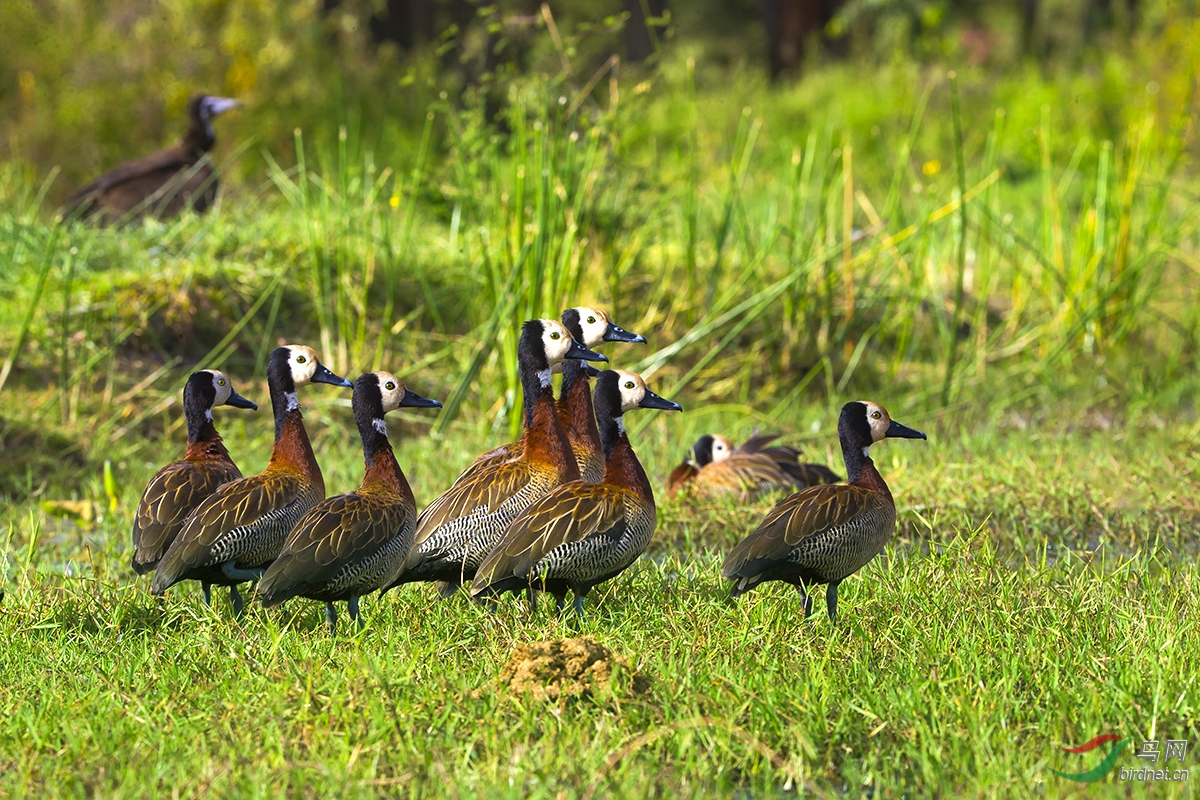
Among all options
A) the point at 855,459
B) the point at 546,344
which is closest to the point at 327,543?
the point at 546,344

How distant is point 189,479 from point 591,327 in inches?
65.9

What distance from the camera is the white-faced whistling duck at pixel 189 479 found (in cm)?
464

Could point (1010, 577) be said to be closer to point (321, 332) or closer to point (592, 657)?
point (592, 657)

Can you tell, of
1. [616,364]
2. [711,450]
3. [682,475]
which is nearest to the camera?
[682,475]

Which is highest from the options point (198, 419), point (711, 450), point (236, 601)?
point (198, 419)

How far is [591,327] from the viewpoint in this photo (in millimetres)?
5629

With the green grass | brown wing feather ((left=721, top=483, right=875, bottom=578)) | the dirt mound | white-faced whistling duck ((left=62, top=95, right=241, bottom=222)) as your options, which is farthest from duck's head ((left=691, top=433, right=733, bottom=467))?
white-faced whistling duck ((left=62, top=95, right=241, bottom=222))

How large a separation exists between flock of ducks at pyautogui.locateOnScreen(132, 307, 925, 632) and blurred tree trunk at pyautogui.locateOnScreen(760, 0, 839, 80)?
19.1 meters

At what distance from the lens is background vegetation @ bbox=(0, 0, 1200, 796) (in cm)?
360

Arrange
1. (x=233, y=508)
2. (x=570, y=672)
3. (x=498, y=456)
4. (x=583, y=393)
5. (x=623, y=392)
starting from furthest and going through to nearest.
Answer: (x=583, y=393)
(x=498, y=456)
(x=623, y=392)
(x=233, y=508)
(x=570, y=672)

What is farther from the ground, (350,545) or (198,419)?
(198,419)

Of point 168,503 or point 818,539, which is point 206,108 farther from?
point 818,539

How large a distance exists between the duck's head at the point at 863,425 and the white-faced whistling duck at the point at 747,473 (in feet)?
5.18

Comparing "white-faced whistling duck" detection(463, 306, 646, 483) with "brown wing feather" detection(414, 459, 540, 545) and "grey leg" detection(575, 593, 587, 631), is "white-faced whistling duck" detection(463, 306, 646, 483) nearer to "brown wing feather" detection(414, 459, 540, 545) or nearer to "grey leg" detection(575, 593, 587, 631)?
"brown wing feather" detection(414, 459, 540, 545)
